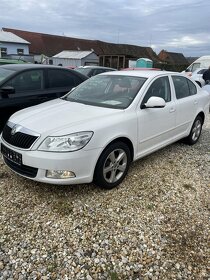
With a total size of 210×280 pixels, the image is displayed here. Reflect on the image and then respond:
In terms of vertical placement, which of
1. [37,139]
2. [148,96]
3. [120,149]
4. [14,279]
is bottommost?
[14,279]

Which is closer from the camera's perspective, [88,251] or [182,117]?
[88,251]

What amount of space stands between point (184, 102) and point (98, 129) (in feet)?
7.81

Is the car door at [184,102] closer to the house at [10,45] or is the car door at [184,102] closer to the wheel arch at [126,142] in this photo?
the wheel arch at [126,142]

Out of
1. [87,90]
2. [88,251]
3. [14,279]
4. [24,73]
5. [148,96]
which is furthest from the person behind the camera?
[24,73]

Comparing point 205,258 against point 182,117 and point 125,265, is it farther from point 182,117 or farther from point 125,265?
point 182,117

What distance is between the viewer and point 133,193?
12.0ft

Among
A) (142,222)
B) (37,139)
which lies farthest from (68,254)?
(37,139)

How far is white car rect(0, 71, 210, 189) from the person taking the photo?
123 inches

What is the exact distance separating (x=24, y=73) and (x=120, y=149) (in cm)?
296

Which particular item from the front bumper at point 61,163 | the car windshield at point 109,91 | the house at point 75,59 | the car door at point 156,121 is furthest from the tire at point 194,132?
the house at point 75,59

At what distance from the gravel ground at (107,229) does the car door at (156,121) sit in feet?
1.69

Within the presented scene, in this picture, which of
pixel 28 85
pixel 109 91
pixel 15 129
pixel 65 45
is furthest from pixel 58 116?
pixel 65 45

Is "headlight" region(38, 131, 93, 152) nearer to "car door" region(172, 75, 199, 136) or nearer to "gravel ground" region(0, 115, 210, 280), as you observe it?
"gravel ground" region(0, 115, 210, 280)

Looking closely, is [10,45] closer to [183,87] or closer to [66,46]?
[66,46]
